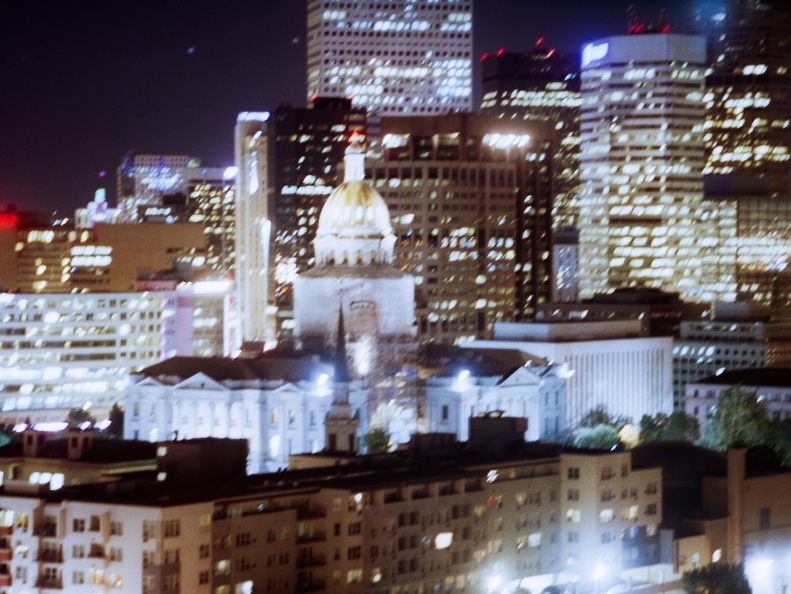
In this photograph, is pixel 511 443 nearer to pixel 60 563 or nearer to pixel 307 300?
pixel 60 563

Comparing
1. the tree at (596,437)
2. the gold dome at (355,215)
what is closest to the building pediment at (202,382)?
the gold dome at (355,215)

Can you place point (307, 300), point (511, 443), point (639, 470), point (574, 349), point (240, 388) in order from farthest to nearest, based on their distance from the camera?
point (574, 349)
point (307, 300)
point (240, 388)
point (511, 443)
point (639, 470)

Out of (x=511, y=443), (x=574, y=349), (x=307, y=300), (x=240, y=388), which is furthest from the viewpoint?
(x=574, y=349)

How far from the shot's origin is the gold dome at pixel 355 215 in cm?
17775

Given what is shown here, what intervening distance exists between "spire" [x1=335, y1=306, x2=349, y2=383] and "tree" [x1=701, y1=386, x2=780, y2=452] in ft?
70.3

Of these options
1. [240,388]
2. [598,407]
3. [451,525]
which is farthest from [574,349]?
[451,525]

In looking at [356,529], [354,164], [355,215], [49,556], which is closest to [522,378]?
[355,215]

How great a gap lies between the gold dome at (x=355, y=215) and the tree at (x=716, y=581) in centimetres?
7129

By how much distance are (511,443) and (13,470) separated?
75.7ft

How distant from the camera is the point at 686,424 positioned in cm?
16788

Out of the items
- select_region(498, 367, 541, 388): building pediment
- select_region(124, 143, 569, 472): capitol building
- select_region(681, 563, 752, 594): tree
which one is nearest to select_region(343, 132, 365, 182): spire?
select_region(124, 143, 569, 472): capitol building

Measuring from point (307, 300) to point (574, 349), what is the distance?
27.5 meters

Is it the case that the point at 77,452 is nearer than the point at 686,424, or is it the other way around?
the point at 77,452

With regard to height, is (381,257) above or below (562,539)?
above
